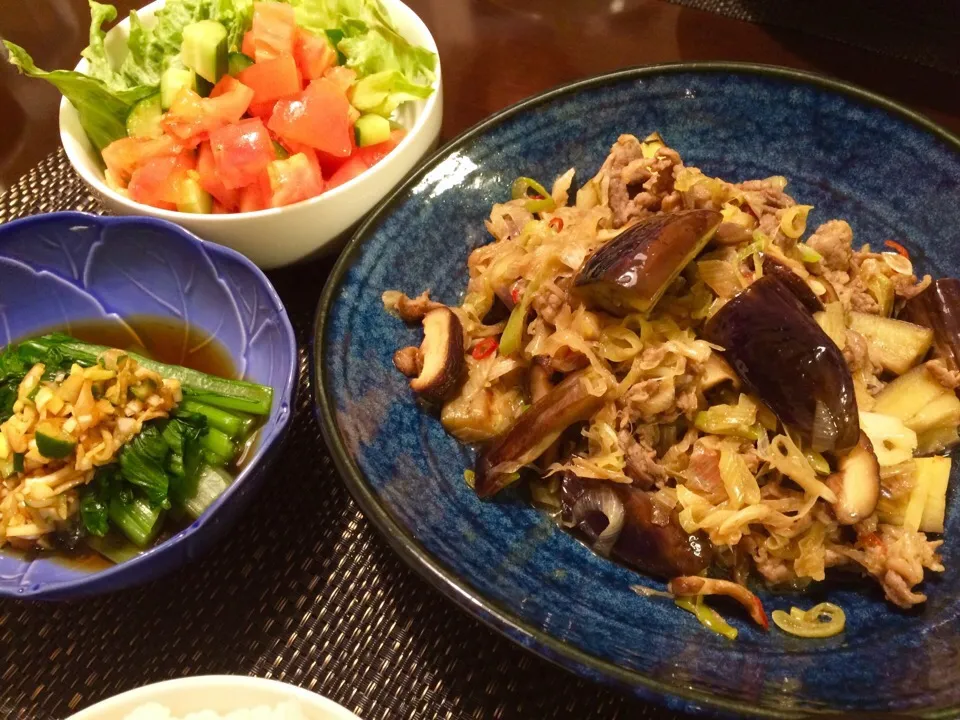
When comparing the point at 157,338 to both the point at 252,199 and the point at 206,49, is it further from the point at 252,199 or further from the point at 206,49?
the point at 206,49

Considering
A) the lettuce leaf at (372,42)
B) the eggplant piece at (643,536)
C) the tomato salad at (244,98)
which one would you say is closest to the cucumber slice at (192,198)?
the tomato salad at (244,98)

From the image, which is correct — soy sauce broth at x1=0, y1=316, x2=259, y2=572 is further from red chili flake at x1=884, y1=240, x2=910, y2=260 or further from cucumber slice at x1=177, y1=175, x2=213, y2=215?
red chili flake at x1=884, y1=240, x2=910, y2=260

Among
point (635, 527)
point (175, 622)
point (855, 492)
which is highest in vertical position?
point (855, 492)

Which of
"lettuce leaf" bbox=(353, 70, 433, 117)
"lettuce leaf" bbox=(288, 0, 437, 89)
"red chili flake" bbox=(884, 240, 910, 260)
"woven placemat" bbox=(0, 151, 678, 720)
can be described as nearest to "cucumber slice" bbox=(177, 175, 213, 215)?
"lettuce leaf" bbox=(353, 70, 433, 117)

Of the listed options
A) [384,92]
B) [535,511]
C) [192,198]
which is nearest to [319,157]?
[384,92]

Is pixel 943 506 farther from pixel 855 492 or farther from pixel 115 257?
pixel 115 257

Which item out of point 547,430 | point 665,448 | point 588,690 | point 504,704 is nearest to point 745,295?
Answer: point 665,448
